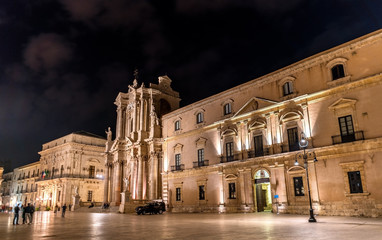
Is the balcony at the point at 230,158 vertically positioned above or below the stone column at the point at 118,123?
below

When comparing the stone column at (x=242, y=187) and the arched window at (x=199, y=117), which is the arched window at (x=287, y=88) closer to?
the stone column at (x=242, y=187)

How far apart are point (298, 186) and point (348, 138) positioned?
17.7ft

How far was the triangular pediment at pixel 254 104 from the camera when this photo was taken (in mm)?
27709

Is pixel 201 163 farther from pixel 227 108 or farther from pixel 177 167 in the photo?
pixel 227 108

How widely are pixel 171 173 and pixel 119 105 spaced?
17566 mm

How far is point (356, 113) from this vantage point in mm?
21922

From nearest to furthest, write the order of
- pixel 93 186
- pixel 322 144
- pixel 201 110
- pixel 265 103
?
pixel 322 144, pixel 265 103, pixel 201 110, pixel 93 186

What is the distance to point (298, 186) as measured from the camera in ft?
79.8

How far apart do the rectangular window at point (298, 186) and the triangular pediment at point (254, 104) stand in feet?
23.0

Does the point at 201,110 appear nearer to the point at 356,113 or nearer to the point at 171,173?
the point at 171,173

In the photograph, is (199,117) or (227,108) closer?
(227,108)

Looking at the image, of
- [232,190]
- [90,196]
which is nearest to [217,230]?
[232,190]

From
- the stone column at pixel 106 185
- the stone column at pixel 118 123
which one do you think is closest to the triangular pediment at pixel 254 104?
the stone column at pixel 118 123

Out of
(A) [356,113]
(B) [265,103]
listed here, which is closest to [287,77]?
(B) [265,103]
